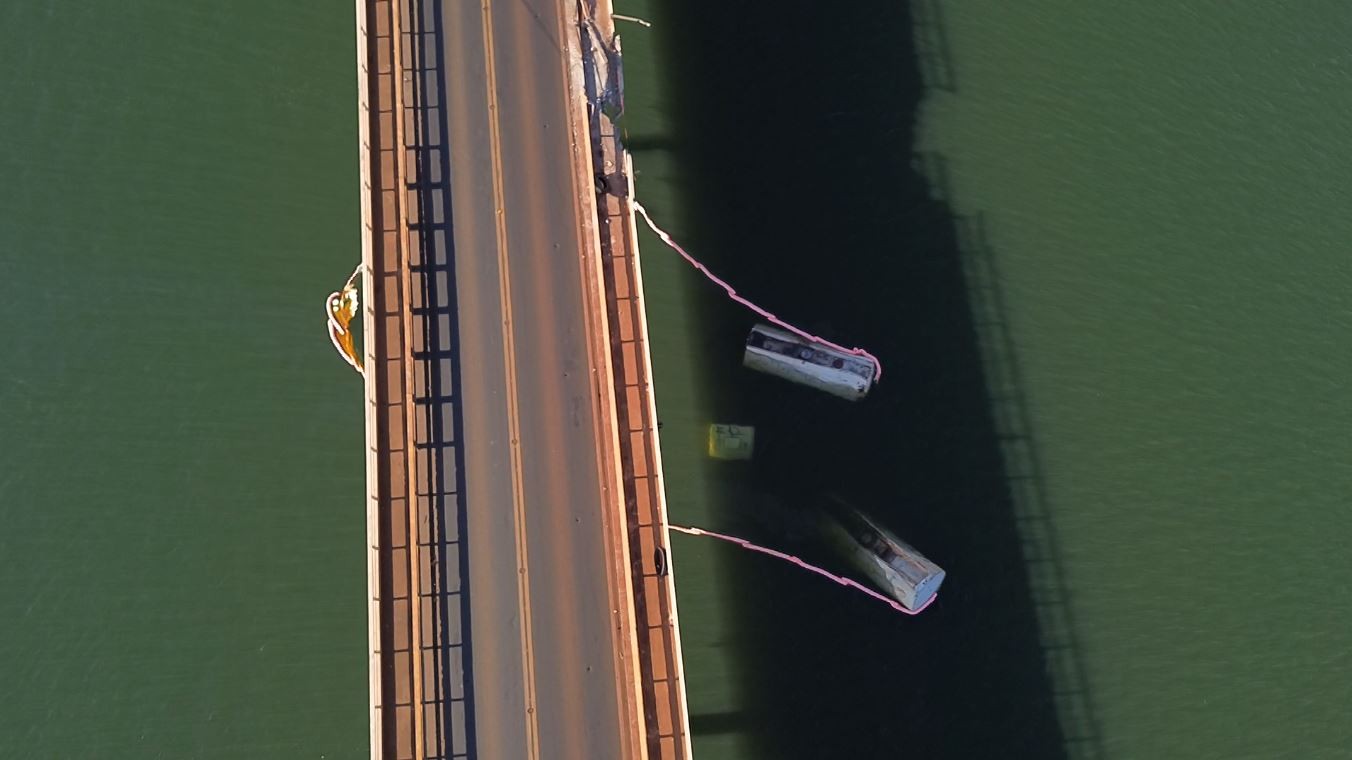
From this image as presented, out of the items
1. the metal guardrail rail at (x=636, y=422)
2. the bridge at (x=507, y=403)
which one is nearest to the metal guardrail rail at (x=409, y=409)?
the bridge at (x=507, y=403)

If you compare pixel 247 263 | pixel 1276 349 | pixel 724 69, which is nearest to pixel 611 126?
pixel 724 69

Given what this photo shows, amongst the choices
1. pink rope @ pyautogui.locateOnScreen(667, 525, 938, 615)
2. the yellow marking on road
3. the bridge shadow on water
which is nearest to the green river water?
the bridge shadow on water

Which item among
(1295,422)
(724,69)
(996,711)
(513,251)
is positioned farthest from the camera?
(724,69)

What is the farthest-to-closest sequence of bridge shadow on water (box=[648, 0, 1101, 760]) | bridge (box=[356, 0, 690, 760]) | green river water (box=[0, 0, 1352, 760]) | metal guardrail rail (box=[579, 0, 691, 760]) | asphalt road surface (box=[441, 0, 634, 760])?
1. bridge shadow on water (box=[648, 0, 1101, 760])
2. green river water (box=[0, 0, 1352, 760])
3. metal guardrail rail (box=[579, 0, 691, 760])
4. asphalt road surface (box=[441, 0, 634, 760])
5. bridge (box=[356, 0, 690, 760])

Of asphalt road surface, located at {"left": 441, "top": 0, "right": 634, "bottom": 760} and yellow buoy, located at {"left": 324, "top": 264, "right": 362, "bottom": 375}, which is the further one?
yellow buoy, located at {"left": 324, "top": 264, "right": 362, "bottom": 375}

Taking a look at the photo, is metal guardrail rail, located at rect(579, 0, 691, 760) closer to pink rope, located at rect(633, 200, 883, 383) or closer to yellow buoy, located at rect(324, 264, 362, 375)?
pink rope, located at rect(633, 200, 883, 383)

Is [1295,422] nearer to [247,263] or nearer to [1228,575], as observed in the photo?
[1228,575]
